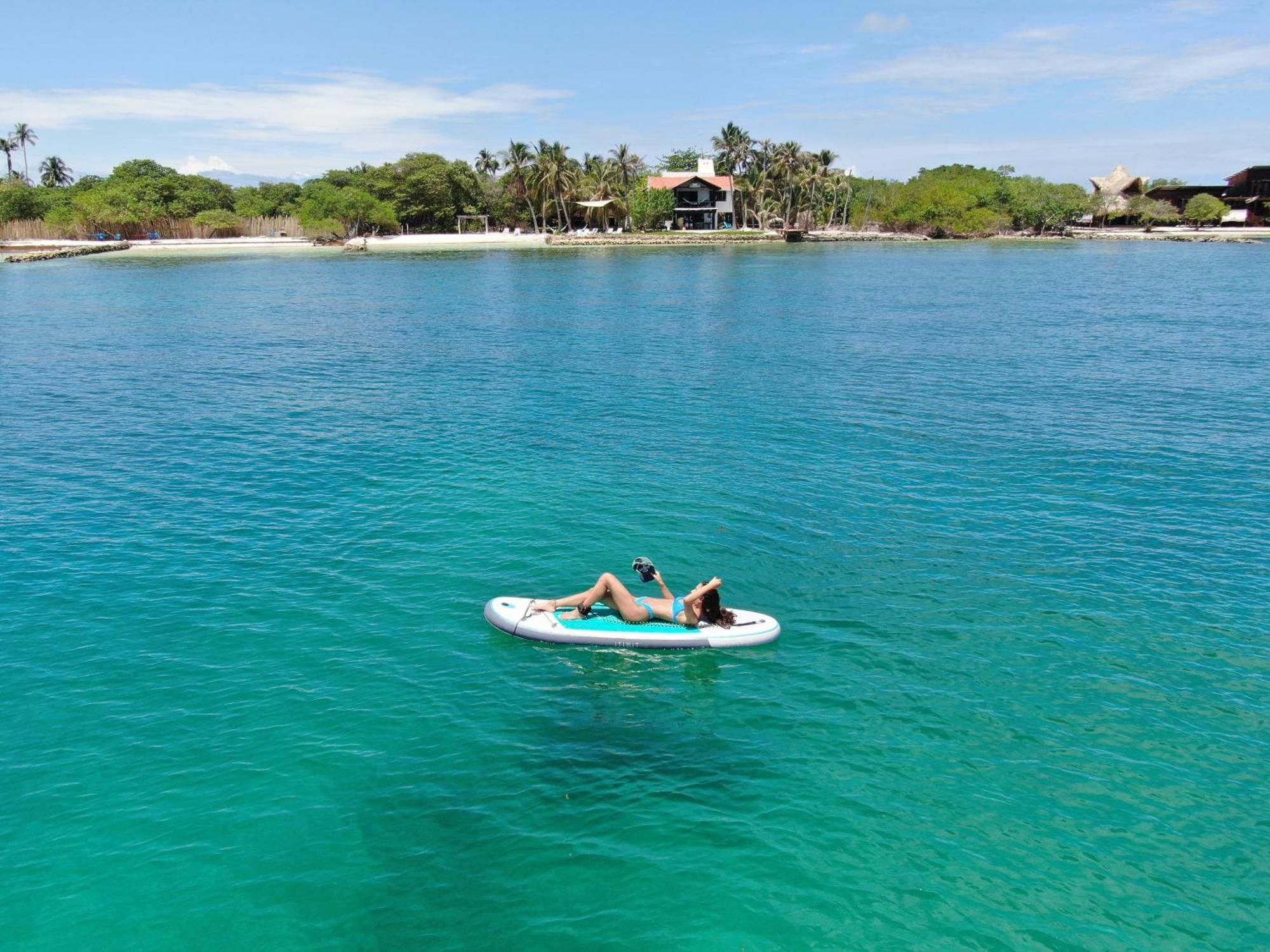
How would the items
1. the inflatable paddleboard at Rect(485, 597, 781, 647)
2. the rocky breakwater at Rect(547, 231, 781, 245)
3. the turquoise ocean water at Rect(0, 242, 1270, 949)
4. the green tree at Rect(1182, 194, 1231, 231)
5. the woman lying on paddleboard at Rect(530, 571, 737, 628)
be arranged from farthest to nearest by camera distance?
the green tree at Rect(1182, 194, 1231, 231) < the rocky breakwater at Rect(547, 231, 781, 245) < the woman lying on paddleboard at Rect(530, 571, 737, 628) < the inflatable paddleboard at Rect(485, 597, 781, 647) < the turquoise ocean water at Rect(0, 242, 1270, 949)

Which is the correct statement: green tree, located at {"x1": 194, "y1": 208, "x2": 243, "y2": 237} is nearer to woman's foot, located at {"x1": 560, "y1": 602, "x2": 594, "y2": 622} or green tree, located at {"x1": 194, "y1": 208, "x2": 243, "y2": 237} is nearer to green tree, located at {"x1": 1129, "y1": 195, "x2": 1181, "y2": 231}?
woman's foot, located at {"x1": 560, "y1": 602, "x2": 594, "y2": 622}

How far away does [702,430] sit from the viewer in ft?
107

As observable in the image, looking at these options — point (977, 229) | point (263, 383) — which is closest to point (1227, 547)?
point (263, 383)

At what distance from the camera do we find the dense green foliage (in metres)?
166

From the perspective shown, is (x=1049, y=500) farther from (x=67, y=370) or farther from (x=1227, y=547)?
(x=67, y=370)

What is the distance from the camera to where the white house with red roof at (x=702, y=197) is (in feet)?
501

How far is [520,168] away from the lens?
490ft

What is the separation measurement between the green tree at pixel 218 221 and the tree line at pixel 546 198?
266mm

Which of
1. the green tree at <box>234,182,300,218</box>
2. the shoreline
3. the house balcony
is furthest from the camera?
the house balcony

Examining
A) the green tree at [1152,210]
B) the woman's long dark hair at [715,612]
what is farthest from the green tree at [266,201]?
the green tree at [1152,210]

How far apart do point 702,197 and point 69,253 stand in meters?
102

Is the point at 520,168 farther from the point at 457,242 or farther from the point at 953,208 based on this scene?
the point at 953,208

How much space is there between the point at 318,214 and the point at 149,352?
354 ft

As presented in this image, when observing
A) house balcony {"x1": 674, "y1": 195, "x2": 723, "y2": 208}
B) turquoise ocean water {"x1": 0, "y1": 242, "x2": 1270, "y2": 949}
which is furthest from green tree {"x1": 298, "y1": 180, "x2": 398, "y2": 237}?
turquoise ocean water {"x1": 0, "y1": 242, "x2": 1270, "y2": 949}
